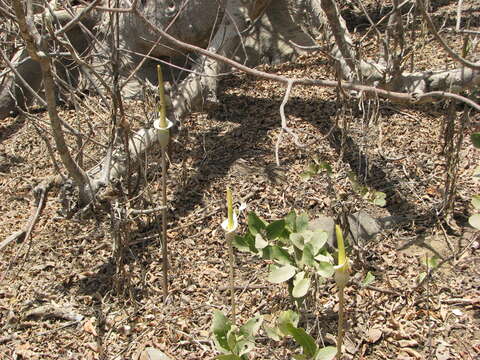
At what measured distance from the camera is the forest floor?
2197 mm

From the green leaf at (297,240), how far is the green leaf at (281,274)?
0.25ft

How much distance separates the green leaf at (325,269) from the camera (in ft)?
5.78

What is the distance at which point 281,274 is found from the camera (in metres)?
1.84

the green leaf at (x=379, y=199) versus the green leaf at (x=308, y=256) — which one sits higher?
the green leaf at (x=308, y=256)

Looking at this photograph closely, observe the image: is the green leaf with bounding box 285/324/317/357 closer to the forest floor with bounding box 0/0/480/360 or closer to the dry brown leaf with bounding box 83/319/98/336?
the forest floor with bounding box 0/0/480/360

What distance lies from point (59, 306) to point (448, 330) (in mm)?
1636

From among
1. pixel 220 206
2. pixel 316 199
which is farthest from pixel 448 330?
pixel 220 206

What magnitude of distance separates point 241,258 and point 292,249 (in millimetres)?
706

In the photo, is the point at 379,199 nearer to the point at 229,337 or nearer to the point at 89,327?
the point at 229,337

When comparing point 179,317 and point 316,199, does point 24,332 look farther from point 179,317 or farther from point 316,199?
point 316,199

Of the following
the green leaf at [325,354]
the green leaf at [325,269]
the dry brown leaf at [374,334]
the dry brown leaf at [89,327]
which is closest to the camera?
the green leaf at [325,354]

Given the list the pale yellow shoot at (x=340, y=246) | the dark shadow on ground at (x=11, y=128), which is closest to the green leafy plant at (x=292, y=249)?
the pale yellow shoot at (x=340, y=246)

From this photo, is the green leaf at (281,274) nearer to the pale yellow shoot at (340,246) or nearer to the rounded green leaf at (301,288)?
the rounded green leaf at (301,288)

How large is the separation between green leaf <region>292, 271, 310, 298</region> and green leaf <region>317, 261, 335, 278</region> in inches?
2.4
